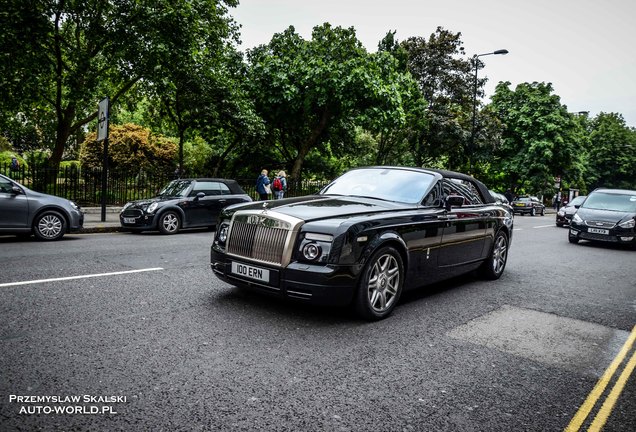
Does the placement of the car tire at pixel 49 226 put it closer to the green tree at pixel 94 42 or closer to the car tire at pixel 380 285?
the green tree at pixel 94 42

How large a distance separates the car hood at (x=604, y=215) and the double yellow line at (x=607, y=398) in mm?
10552

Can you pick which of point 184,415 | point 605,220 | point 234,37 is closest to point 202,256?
point 184,415

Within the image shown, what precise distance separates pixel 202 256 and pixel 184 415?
591 centimetres

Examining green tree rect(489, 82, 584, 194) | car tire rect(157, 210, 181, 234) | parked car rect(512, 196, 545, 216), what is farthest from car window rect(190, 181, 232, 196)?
green tree rect(489, 82, 584, 194)

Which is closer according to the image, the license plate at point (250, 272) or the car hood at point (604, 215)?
the license plate at point (250, 272)

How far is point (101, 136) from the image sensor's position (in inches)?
523

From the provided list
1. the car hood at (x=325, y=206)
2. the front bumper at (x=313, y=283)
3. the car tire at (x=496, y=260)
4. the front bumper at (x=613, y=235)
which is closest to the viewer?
the front bumper at (x=313, y=283)

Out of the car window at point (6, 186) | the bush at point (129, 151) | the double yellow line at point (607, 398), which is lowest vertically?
the double yellow line at point (607, 398)

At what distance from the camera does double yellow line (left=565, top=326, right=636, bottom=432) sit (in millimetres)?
2924

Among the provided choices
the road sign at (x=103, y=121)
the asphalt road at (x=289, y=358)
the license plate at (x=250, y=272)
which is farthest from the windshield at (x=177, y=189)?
the license plate at (x=250, y=272)

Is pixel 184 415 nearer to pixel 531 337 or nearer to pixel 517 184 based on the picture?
pixel 531 337

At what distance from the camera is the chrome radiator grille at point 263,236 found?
4508 millimetres

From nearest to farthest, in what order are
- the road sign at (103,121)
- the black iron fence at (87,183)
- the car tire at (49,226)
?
1. the car tire at (49,226)
2. the road sign at (103,121)
3. the black iron fence at (87,183)

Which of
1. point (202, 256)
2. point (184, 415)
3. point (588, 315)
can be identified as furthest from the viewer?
point (202, 256)
